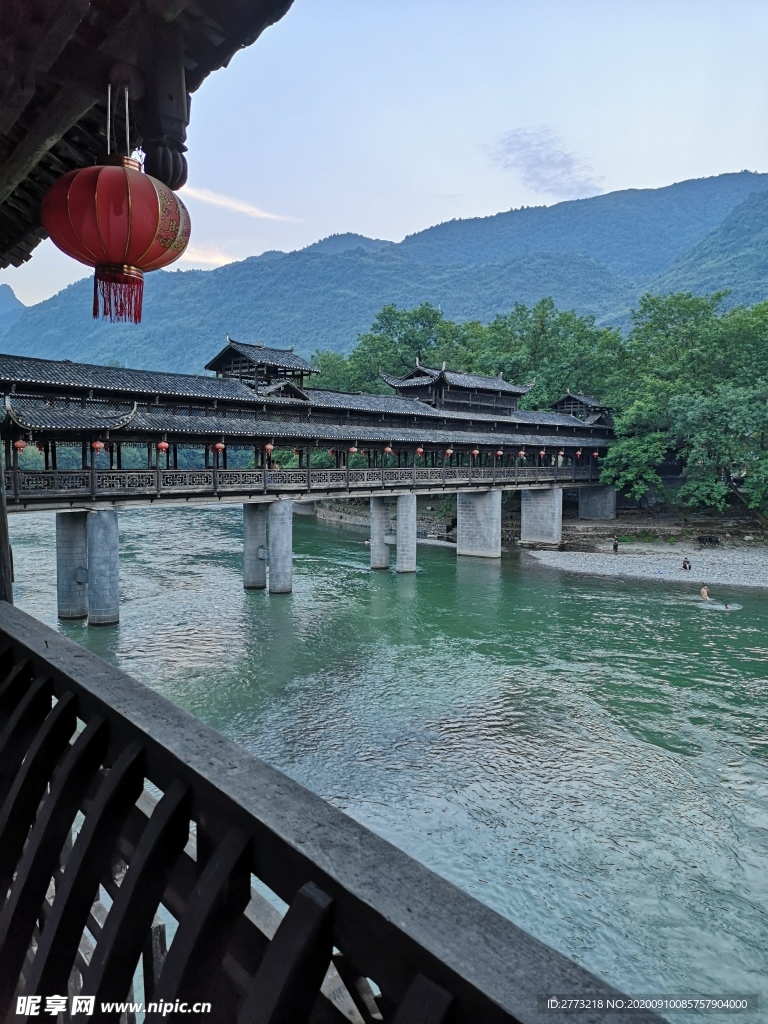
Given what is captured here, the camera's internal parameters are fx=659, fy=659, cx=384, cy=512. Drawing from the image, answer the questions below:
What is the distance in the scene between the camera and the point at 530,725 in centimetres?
1216

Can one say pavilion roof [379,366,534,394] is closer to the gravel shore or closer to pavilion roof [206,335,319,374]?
pavilion roof [206,335,319,374]

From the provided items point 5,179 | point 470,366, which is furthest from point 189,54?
point 470,366

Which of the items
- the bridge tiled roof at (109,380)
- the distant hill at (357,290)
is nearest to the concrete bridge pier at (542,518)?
the bridge tiled roof at (109,380)

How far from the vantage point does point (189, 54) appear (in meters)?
3.11

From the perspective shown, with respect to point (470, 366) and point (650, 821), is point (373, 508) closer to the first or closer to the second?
point (650, 821)

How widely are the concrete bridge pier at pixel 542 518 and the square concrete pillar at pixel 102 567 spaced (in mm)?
21691

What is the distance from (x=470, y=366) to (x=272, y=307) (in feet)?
452

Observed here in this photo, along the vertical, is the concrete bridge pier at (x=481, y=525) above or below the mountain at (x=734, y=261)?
below

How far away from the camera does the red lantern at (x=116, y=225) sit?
3.27 meters

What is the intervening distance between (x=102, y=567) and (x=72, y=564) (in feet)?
3.18

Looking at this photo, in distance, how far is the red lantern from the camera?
3.27 m

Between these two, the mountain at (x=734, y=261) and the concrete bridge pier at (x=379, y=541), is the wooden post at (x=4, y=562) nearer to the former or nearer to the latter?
the concrete bridge pier at (x=379, y=541)

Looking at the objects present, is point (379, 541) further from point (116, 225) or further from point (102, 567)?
point (116, 225)

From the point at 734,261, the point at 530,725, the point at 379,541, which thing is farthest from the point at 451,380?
the point at 734,261
